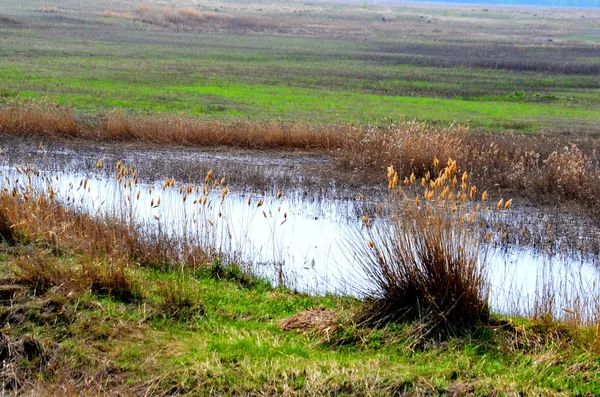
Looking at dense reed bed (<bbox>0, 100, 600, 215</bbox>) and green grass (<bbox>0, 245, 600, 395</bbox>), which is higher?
green grass (<bbox>0, 245, 600, 395</bbox>)

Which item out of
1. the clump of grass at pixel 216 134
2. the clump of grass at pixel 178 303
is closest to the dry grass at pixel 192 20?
the clump of grass at pixel 216 134

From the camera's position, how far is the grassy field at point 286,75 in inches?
1094

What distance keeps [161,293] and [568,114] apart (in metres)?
24.6

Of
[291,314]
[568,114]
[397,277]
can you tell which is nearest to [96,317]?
[291,314]

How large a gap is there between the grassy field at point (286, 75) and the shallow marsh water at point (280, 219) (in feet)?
21.7

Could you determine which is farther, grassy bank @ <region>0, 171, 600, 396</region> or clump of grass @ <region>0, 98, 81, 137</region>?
clump of grass @ <region>0, 98, 81, 137</region>

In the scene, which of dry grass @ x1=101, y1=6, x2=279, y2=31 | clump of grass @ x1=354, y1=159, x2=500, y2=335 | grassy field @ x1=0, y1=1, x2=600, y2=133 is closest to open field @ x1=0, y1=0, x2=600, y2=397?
clump of grass @ x1=354, y1=159, x2=500, y2=335

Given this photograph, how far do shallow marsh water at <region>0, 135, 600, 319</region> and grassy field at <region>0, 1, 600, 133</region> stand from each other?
21.7 feet

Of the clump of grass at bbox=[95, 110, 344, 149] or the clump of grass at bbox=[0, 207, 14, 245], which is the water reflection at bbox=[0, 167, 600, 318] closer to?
the clump of grass at bbox=[0, 207, 14, 245]

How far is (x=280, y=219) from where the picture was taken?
48.2ft

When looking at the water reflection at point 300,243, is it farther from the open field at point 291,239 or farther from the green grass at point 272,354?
the green grass at point 272,354

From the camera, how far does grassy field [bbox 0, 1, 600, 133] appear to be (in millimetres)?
27781

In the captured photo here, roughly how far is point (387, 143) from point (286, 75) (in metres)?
21.7

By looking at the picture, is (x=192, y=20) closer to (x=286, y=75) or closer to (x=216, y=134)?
(x=286, y=75)
